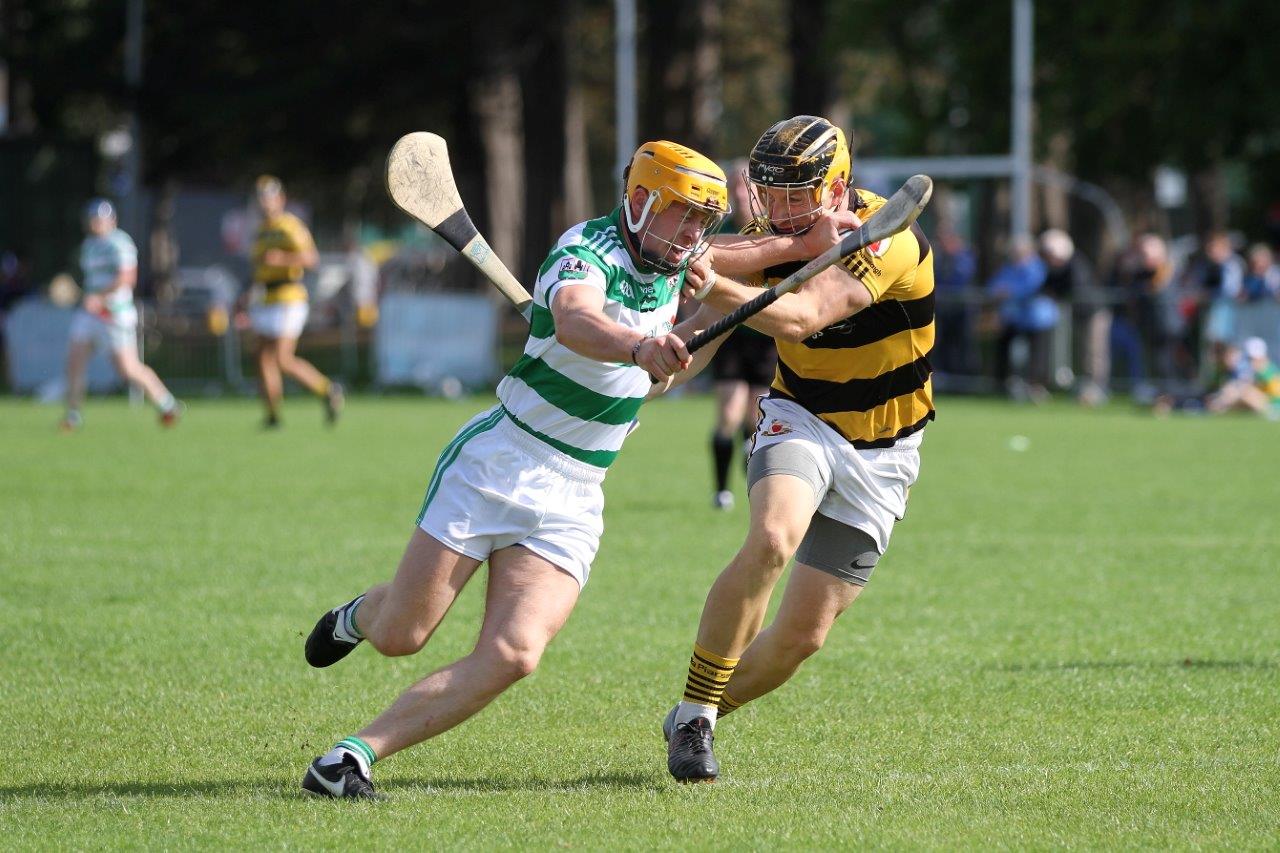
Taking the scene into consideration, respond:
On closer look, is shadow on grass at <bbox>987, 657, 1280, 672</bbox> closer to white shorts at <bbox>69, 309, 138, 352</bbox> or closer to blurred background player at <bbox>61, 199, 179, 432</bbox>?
blurred background player at <bbox>61, 199, 179, 432</bbox>

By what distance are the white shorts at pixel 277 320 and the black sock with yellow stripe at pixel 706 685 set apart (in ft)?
43.5

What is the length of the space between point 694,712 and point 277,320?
13.4 metres

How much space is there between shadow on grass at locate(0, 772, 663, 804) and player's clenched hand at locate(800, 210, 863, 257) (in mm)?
1739

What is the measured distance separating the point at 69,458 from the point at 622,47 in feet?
47.5

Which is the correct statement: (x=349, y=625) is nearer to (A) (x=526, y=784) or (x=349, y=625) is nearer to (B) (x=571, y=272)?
(A) (x=526, y=784)

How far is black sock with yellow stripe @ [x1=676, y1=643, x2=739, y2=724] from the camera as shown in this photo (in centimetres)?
567

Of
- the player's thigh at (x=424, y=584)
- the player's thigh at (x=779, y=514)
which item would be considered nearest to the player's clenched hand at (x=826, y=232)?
the player's thigh at (x=779, y=514)

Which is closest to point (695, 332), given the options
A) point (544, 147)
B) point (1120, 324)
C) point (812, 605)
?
point (812, 605)

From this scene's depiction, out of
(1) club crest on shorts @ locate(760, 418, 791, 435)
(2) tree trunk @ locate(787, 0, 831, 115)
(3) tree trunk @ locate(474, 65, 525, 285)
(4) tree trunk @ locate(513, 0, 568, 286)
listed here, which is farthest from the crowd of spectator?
(1) club crest on shorts @ locate(760, 418, 791, 435)

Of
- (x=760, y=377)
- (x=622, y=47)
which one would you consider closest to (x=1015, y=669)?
(x=760, y=377)

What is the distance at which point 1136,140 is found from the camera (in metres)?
29.6

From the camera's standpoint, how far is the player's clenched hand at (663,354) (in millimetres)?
4789

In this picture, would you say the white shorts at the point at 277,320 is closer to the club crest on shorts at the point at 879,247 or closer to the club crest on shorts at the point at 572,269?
the club crest on shorts at the point at 879,247

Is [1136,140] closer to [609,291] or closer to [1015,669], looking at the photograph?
[1015,669]
